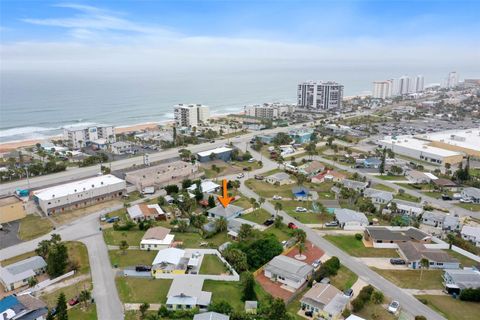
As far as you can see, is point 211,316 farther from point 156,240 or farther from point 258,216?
point 258,216

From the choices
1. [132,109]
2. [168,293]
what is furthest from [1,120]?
[168,293]

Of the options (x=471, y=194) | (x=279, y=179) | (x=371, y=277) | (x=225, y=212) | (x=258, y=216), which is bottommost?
(x=371, y=277)

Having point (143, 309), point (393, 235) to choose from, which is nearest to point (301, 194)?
point (393, 235)

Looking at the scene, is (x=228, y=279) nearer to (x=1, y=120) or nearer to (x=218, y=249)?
(x=218, y=249)

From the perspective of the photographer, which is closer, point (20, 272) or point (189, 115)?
point (20, 272)

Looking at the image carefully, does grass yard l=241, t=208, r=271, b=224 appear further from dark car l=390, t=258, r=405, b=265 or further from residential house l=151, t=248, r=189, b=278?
dark car l=390, t=258, r=405, b=265

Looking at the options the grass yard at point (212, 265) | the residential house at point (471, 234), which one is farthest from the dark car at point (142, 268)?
the residential house at point (471, 234)

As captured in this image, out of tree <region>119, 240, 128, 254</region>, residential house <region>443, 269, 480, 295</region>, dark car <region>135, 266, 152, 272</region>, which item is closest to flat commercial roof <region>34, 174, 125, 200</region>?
tree <region>119, 240, 128, 254</region>
